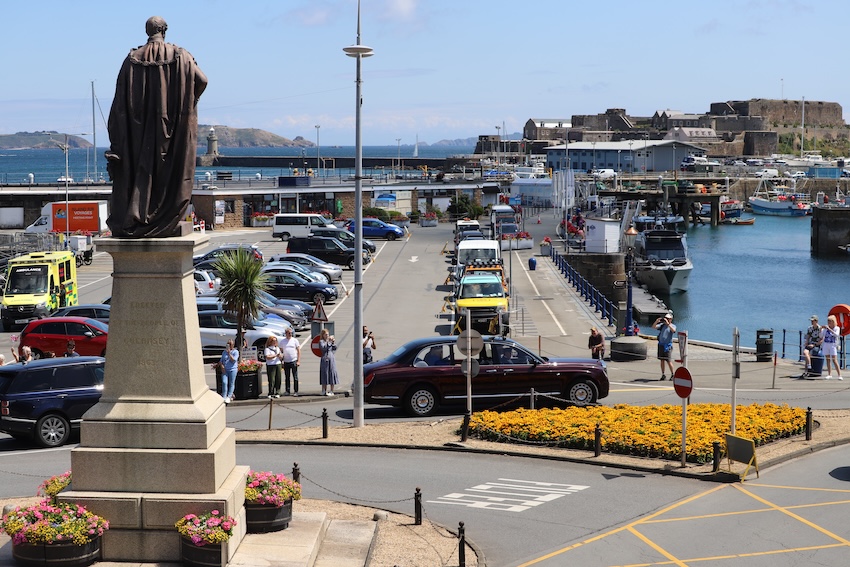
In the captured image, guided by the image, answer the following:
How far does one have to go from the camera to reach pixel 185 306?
12664mm

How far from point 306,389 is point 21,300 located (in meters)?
14.2

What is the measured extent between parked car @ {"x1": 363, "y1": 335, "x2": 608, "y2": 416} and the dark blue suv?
543cm

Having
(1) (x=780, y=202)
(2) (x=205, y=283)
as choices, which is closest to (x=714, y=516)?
(2) (x=205, y=283)

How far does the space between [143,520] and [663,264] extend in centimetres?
5731

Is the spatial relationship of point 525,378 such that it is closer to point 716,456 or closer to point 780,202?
point 716,456

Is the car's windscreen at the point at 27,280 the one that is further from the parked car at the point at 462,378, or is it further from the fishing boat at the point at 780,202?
the fishing boat at the point at 780,202

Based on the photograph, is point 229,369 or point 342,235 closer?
point 229,369

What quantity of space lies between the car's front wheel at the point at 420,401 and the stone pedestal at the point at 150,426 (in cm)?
1000

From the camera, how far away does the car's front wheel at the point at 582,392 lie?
22.7 metres

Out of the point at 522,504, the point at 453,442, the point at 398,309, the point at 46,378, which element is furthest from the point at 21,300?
the point at 522,504

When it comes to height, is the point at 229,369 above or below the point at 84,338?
above

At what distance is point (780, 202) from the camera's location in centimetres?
14000

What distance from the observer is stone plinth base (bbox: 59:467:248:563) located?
12289 millimetres

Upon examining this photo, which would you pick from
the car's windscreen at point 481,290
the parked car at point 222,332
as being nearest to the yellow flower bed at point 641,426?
the parked car at point 222,332
